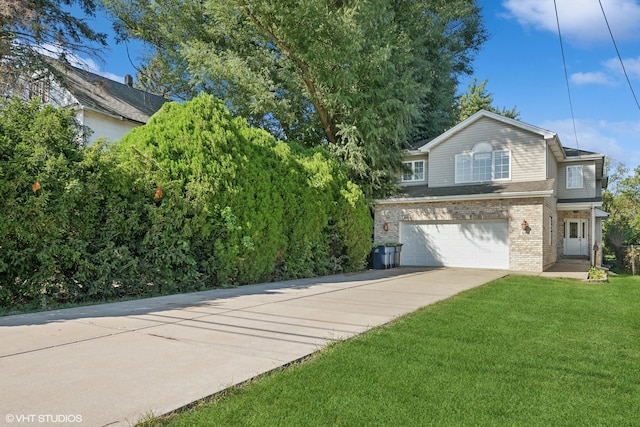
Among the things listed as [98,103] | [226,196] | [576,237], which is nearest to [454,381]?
[226,196]

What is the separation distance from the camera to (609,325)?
615 cm

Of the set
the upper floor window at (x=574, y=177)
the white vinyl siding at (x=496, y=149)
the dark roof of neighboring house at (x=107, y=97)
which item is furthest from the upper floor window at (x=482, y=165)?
the dark roof of neighboring house at (x=107, y=97)

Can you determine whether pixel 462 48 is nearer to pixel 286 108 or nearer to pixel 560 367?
pixel 286 108

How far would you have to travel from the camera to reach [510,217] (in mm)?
15383

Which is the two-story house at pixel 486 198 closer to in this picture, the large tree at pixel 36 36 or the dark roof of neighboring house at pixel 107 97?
the dark roof of neighboring house at pixel 107 97

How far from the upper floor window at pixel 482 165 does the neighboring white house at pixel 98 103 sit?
43.5 ft

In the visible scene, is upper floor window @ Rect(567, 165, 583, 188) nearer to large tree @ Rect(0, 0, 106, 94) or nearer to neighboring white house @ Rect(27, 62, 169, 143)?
neighboring white house @ Rect(27, 62, 169, 143)

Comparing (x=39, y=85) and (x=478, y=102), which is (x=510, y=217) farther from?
(x=478, y=102)

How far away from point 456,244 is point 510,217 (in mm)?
2272

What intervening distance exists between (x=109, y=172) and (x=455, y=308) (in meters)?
6.34

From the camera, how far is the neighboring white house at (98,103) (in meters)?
15.3

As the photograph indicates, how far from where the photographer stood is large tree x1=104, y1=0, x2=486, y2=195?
47.6 feet

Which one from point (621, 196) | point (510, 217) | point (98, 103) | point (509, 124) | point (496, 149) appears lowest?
point (510, 217)

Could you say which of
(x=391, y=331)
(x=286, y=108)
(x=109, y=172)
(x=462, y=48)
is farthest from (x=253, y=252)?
(x=462, y=48)
